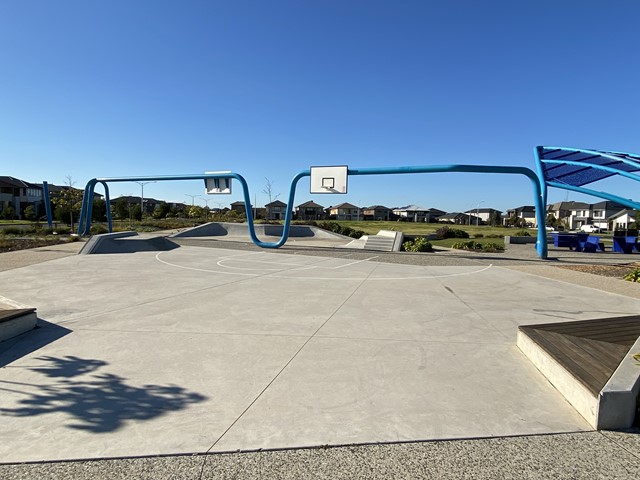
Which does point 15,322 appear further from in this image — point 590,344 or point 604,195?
point 604,195

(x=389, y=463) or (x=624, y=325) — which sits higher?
(x=624, y=325)

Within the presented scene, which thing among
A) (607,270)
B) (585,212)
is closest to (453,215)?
(585,212)

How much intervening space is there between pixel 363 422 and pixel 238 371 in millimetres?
1858

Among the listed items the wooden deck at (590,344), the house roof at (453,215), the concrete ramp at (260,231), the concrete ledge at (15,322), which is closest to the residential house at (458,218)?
the house roof at (453,215)

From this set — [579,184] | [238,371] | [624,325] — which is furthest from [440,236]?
[238,371]

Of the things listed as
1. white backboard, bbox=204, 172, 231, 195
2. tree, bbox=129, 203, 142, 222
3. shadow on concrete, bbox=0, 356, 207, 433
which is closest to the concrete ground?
shadow on concrete, bbox=0, 356, 207, 433

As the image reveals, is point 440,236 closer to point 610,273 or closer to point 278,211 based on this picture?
point 610,273

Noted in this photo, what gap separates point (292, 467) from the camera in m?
2.86

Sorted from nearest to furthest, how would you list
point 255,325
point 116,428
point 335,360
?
point 116,428, point 335,360, point 255,325

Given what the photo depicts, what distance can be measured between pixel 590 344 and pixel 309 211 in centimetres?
11828

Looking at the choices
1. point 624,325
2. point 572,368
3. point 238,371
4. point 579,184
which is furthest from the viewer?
point 579,184

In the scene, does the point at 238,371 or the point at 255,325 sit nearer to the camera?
the point at 238,371

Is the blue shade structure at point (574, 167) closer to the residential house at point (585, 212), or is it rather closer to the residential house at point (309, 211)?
the residential house at point (585, 212)

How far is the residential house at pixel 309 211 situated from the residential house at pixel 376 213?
18747 mm
